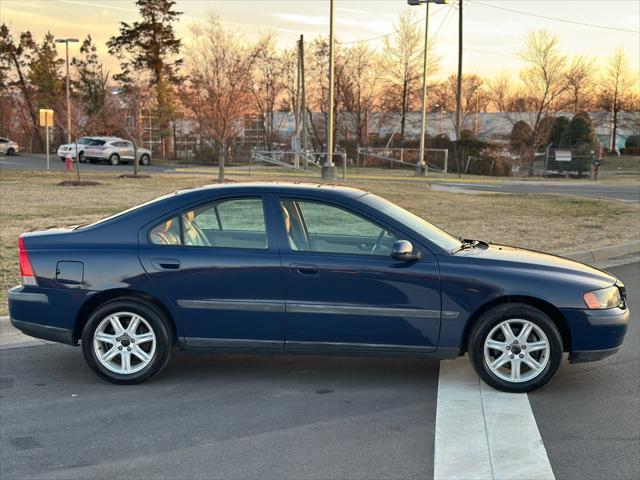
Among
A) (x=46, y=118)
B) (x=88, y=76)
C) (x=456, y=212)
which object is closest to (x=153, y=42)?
(x=88, y=76)

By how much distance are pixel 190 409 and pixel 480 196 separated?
18.8m

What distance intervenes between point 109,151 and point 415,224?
38116 millimetres

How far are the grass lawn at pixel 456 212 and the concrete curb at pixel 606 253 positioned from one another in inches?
10.7

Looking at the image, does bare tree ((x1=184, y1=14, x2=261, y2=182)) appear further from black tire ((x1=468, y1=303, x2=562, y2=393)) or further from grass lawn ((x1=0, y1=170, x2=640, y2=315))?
black tire ((x1=468, y1=303, x2=562, y2=393))

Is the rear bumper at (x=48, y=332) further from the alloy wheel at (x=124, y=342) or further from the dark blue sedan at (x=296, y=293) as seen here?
the alloy wheel at (x=124, y=342)

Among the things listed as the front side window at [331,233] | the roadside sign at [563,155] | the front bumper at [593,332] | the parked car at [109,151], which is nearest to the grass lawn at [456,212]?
the front side window at [331,233]

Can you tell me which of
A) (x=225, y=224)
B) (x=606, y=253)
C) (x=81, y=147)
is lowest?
(x=606, y=253)

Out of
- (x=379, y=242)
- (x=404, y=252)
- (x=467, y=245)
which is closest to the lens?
(x=404, y=252)

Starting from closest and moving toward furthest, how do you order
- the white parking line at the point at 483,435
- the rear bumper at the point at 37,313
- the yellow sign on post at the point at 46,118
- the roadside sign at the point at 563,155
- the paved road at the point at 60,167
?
the white parking line at the point at 483,435 → the rear bumper at the point at 37,313 → the yellow sign on post at the point at 46,118 → the paved road at the point at 60,167 → the roadside sign at the point at 563,155

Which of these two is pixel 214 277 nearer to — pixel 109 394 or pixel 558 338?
pixel 109 394

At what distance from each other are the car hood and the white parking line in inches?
35.3

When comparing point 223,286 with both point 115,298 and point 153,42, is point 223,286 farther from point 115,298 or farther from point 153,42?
point 153,42

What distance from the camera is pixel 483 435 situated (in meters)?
4.28

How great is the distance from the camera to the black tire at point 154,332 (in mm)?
5148
